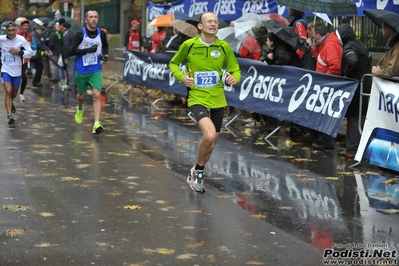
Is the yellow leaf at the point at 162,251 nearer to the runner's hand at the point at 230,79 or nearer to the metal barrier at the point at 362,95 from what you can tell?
the runner's hand at the point at 230,79

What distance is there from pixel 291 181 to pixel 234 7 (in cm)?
1200

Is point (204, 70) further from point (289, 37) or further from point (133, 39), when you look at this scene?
point (133, 39)

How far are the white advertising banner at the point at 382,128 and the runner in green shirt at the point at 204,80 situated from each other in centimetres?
241

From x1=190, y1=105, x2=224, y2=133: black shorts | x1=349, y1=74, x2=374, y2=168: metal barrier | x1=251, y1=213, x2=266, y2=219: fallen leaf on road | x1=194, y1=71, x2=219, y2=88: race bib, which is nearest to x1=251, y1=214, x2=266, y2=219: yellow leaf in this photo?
x1=251, y1=213, x2=266, y2=219: fallen leaf on road

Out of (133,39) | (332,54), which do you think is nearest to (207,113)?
(332,54)

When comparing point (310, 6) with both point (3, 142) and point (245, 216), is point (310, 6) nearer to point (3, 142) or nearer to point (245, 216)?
point (3, 142)

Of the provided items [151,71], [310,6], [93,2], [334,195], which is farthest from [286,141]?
[93,2]

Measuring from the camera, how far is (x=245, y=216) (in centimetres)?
803

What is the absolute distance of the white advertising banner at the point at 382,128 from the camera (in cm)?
1070

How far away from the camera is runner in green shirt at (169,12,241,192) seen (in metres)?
9.30

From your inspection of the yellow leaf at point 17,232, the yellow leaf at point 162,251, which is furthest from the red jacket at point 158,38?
the yellow leaf at point 162,251

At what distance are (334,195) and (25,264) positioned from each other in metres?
4.15

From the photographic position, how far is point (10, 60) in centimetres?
1581

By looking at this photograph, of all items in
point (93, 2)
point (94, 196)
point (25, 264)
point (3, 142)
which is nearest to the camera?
point (25, 264)
